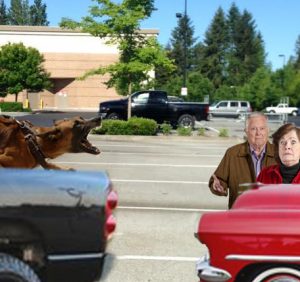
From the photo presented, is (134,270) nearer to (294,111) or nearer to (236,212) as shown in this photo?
(236,212)

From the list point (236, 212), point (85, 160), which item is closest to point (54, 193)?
point (236, 212)

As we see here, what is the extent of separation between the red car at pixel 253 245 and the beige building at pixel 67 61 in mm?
68113

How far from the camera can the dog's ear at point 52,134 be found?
566 cm

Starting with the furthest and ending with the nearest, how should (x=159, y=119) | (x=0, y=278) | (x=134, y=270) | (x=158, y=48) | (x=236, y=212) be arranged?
1. (x=159, y=119)
2. (x=158, y=48)
3. (x=134, y=270)
4. (x=236, y=212)
5. (x=0, y=278)

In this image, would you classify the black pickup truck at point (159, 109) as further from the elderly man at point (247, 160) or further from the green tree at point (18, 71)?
the green tree at point (18, 71)

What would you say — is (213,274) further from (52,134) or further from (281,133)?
(52,134)

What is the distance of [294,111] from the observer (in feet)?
251

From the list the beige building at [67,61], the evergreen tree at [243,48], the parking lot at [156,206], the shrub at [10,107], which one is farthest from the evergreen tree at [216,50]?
the parking lot at [156,206]

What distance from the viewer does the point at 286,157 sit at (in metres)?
4.54

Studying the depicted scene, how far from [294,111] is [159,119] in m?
48.4

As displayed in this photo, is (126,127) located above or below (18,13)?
below

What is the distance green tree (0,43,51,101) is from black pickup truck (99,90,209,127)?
97.0ft

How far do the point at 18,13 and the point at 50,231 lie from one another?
127350mm

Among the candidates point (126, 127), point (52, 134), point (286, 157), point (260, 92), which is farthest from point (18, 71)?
point (286, 157)
